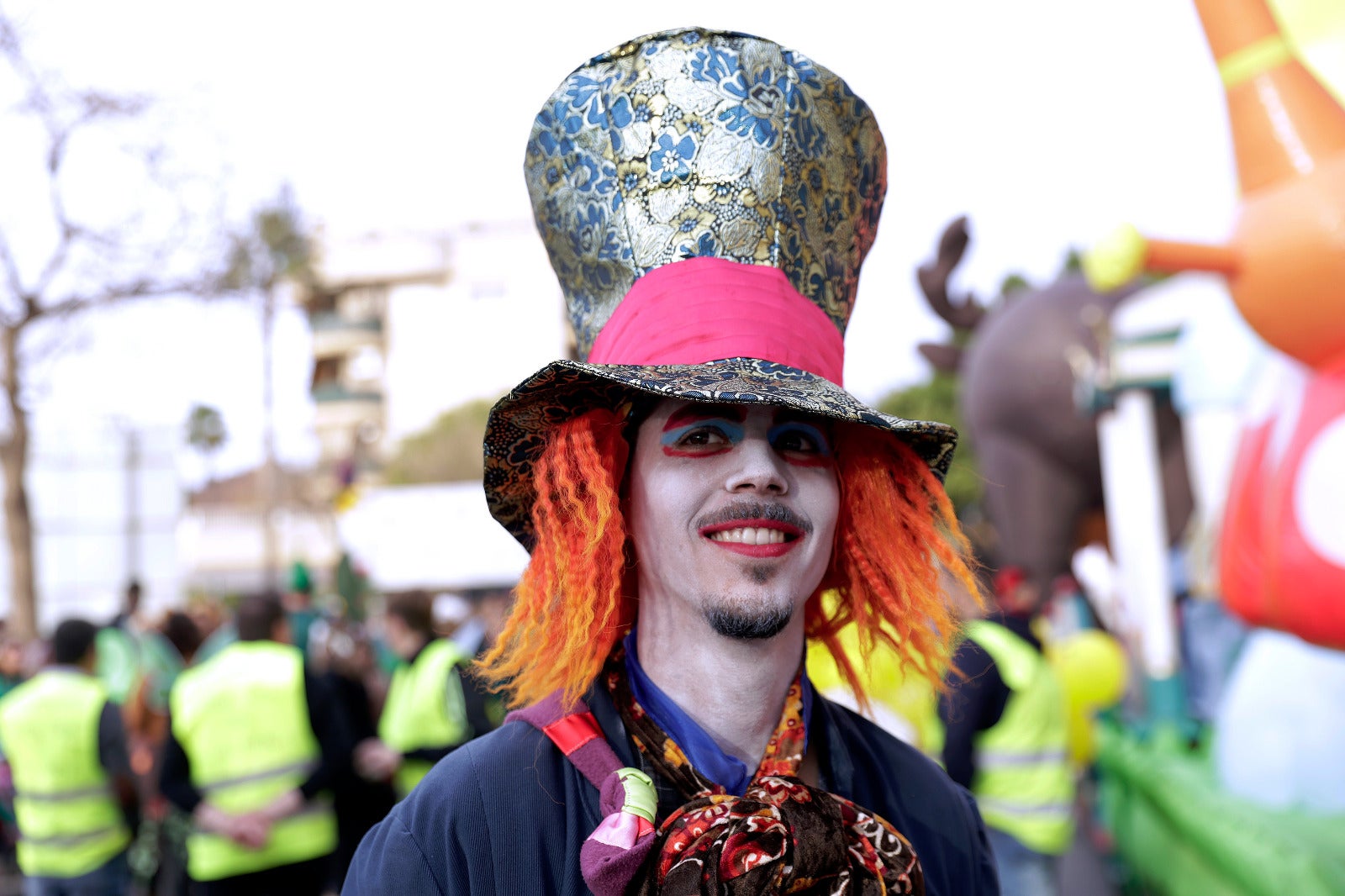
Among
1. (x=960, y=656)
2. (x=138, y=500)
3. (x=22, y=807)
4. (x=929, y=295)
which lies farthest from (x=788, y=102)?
(x=138, y=500)

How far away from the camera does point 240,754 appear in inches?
185

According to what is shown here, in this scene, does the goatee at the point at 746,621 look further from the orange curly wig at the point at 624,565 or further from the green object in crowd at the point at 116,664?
Answer: the green object in crowd at the point at 116,664

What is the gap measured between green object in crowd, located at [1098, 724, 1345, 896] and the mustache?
8.67 ft

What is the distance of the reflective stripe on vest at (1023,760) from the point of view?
485 centimetres

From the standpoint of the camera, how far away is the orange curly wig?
1904 millimetres

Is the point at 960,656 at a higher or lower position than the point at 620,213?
lower

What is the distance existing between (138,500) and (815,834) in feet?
76.1

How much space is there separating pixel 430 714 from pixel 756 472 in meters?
4.24

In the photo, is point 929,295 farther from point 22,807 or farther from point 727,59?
point 727,59

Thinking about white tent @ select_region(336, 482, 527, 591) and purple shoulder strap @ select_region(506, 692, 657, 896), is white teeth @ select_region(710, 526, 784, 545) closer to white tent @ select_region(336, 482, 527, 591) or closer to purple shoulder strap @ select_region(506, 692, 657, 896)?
purple shoulder strap @ select_region(506, 692, 657, 896)

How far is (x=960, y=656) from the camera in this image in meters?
4.73

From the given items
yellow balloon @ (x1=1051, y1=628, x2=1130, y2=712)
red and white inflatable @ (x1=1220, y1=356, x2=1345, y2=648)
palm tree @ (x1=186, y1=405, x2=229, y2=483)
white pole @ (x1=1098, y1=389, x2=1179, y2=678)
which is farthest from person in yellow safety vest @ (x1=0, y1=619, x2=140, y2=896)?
palm tree @ (x1=186, y1=405, x2=229, y2=483)

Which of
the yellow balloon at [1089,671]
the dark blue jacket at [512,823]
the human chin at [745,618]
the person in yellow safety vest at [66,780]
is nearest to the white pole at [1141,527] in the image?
the yellow balloon at [1089,671]

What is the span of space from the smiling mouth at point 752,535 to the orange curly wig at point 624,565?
19 cm
